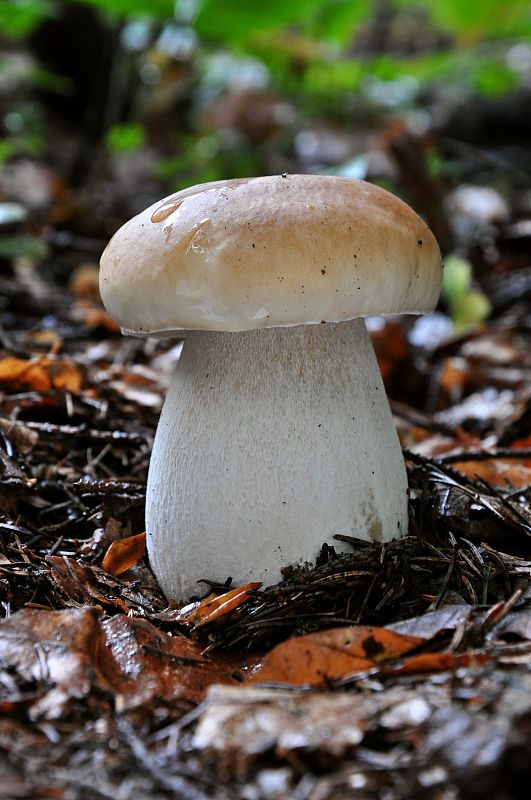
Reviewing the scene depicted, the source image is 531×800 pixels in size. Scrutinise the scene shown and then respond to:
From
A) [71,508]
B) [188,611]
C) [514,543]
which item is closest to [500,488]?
[514,543]

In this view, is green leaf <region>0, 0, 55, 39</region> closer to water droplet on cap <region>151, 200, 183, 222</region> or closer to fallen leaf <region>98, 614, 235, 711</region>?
water droplet on cap <region>151, 200, 183, 222</region>

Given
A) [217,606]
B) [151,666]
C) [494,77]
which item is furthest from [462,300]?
[494,77]

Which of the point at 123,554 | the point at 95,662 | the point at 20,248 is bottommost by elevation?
the point at 123,554

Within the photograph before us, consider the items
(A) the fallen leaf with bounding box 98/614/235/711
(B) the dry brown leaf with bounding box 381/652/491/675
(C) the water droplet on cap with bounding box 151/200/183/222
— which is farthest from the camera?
(C) the water droplet on cap with bounding box 151/200/183/222

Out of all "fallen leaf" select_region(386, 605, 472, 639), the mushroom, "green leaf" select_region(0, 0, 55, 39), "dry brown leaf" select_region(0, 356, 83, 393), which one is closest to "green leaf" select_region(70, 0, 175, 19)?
"green leaf" select_region(0, 0, 55, 39)

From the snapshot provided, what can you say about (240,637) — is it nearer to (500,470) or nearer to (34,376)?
(500,470)

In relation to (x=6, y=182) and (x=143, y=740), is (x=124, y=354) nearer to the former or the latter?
(x=143, y=740)

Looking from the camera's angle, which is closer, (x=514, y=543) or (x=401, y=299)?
(x=401, y=299)
